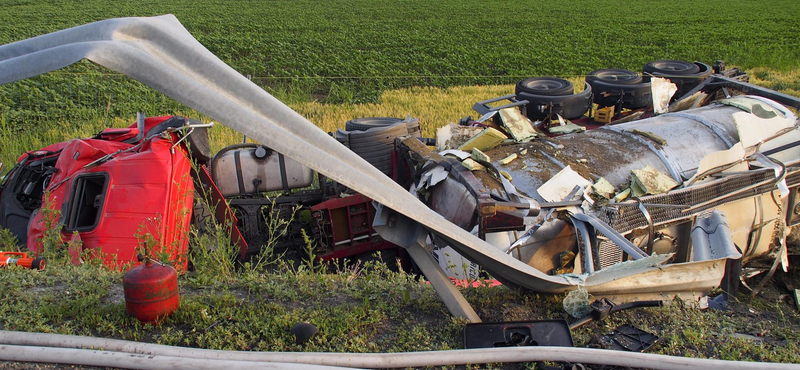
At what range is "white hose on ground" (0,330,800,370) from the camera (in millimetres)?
2635

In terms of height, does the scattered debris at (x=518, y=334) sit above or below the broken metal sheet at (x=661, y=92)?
below

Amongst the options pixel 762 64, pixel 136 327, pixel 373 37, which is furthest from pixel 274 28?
pixel 136 327

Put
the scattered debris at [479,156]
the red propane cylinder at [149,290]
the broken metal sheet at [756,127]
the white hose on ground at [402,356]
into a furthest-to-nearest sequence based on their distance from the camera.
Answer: the broken metal sheet at [756,127] < the scattered debris at [479,156] < the red propane cylinder at [149,290] < the white hose on ground at [402,356]

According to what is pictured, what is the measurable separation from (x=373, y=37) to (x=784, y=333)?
2461 centimetres

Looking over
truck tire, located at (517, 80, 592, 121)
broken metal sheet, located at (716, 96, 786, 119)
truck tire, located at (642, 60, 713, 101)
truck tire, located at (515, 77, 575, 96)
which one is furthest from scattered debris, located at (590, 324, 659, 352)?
truck tire, located at (642, 60, 713, 101)

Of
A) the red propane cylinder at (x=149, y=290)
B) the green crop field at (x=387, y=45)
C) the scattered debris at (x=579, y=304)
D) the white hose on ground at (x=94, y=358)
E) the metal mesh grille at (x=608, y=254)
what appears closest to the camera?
the white hose on ground at (x=94, y=358)

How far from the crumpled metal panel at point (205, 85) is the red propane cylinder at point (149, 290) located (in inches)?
39.8

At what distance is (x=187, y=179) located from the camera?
5012mm

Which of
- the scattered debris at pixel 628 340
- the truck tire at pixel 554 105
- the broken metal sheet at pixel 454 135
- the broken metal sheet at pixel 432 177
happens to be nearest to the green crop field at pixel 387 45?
the truck tire at pixel 554 105

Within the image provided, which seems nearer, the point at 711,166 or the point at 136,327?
the point at 136,327

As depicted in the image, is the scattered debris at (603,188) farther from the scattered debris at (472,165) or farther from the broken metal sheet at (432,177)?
the broken metal sheet at (432,177)

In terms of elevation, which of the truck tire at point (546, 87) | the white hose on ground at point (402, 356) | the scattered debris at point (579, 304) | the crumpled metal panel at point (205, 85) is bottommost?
the scattered debris at point (579, 304)

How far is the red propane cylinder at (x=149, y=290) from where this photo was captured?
2873mm

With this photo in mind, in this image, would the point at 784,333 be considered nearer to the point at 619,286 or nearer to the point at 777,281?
the point at 619,286
